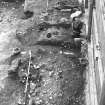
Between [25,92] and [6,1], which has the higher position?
[6,1]

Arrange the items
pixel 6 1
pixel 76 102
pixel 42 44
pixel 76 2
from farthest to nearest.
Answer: pixel 6 1
pixel 76 2
pixel 42 44
pixel 76 102

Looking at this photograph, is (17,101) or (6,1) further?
(6,1)

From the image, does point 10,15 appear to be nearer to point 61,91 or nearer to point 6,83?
point 6,83

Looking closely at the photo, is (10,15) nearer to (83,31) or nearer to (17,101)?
(83,31)

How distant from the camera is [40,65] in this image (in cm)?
720

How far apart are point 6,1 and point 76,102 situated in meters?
5.88

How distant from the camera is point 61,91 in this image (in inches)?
252

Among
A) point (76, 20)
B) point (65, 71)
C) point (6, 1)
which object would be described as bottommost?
point (65, 71)

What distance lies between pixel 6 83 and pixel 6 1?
14.9 feet

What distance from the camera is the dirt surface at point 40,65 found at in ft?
20.9

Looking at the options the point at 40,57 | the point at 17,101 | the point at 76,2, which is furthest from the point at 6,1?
the point at 17,101

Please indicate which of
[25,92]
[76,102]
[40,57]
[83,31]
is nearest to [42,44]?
[40,57]

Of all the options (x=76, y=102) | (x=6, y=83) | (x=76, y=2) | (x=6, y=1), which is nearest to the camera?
(x=76, y=102)

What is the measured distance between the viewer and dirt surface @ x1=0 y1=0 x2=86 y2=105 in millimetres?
6363
